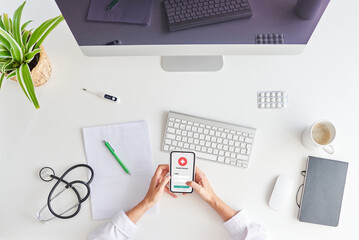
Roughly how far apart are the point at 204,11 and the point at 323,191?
0.59m

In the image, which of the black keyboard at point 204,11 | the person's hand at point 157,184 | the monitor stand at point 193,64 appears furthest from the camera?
the monitor stand at point 193,64

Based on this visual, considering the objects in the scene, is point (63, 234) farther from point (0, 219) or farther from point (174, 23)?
point (174, 23)

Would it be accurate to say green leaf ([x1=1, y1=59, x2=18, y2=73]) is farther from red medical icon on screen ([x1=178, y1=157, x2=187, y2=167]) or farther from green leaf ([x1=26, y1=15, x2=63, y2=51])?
red medical icon on screen ([x1=178, y1=157, x2=187, y2=167])

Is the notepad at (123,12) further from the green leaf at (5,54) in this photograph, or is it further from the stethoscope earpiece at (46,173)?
the stethoscope earpiece at (46,173)

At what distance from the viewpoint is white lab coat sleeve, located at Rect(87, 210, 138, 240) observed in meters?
0.86

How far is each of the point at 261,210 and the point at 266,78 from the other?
1.28 ft

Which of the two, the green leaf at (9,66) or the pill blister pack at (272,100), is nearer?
the green leaf at (9,66)

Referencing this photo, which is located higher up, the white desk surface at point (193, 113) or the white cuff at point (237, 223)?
the white desk surface at point (193, 113)

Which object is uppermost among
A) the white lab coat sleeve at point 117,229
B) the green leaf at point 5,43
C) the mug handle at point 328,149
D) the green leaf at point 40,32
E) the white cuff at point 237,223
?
the green leaf at point 40,32

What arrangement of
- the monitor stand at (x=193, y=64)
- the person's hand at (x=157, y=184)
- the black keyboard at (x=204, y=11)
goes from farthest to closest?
the monitor stand at (x=193, y=64) → the person's hand at (x=157, y=184) → the black keyboard at (x=204, y=11)

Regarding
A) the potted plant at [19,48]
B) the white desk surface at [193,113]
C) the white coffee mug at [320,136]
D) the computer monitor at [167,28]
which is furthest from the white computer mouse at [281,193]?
the potted plant at [19,48]

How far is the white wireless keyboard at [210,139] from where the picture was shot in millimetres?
921

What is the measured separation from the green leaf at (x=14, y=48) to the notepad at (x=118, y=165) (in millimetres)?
260

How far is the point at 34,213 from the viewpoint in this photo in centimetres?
A: 91
